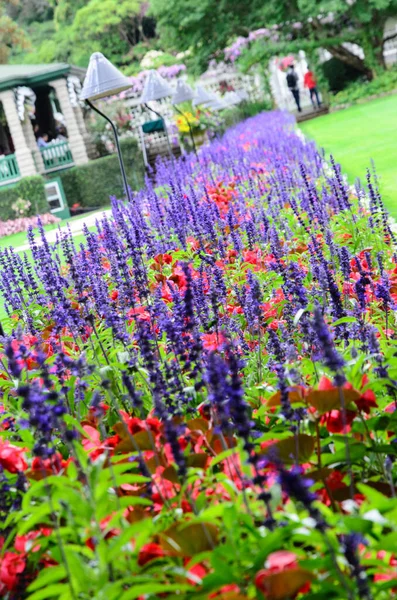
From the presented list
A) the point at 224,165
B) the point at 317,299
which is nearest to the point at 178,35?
the point at 224,165

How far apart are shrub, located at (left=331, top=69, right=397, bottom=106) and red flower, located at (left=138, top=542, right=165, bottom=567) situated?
1238 inches

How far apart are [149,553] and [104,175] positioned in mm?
21340

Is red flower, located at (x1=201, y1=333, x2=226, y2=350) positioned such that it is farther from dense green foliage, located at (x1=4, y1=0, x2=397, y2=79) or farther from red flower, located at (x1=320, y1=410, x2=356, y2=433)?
dense green foliage, located at (x1=4, y1=0, x2=397, y2=79)

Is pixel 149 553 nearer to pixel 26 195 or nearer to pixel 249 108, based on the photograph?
pixel 26 195

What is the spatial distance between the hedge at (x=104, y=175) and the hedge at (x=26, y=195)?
1526mm

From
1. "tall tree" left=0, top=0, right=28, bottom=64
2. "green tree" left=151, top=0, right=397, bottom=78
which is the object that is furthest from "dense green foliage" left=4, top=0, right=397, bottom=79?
"tall tree" left=0, top=0, right=28, bottom=64

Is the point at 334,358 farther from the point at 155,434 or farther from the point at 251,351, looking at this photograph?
the point at 251,351

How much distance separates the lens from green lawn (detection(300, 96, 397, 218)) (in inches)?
384

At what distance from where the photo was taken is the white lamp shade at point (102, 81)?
7555 millimetres

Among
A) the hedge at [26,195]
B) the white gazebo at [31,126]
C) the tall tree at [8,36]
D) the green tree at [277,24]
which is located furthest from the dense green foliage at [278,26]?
the hedge at [26,195]

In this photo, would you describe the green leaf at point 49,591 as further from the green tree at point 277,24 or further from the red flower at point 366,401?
the green tree at point 277,24

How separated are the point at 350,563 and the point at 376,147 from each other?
13104mm

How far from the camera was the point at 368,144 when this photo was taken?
1477 cm

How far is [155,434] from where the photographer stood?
6.85 feet
